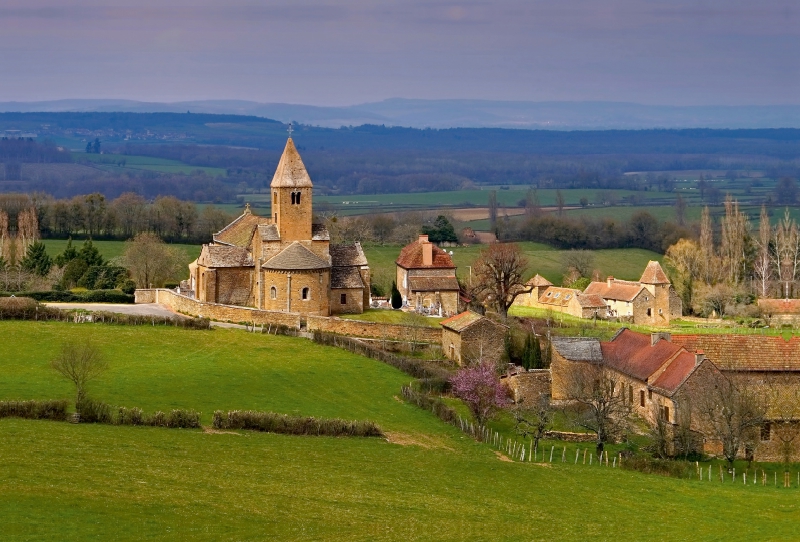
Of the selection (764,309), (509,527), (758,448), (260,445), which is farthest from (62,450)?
(764,309)

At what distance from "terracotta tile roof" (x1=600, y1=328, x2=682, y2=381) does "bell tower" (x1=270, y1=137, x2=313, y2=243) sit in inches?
726

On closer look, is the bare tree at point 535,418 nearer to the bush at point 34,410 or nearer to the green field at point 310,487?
the green field at point 310,487

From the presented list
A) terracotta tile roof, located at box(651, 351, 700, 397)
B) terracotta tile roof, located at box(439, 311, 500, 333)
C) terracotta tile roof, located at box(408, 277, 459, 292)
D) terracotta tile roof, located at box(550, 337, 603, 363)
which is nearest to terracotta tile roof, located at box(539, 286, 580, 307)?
terracotta tile roof, located at box(408, 277, 459, 292)

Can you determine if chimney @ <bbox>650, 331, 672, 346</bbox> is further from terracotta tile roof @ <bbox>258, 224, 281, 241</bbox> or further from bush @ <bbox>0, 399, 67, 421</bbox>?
bush @ <bbox>0, 399, 67, 421</bbox>

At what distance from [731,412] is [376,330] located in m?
22.5

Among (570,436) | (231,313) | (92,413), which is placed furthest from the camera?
(231,313)

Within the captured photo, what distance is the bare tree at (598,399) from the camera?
45250mm

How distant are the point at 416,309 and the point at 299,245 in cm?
860

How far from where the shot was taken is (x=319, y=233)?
66.9m

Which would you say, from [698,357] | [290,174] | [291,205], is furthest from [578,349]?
[290,174]

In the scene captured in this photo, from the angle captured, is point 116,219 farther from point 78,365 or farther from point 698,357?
point 698,357

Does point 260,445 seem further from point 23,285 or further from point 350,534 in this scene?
point 23,285

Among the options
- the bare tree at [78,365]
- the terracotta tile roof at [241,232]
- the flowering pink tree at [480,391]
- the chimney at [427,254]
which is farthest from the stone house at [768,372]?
the terracotta tile roof at [241,232]

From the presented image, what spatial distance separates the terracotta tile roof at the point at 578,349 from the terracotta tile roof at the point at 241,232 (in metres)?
20.7
